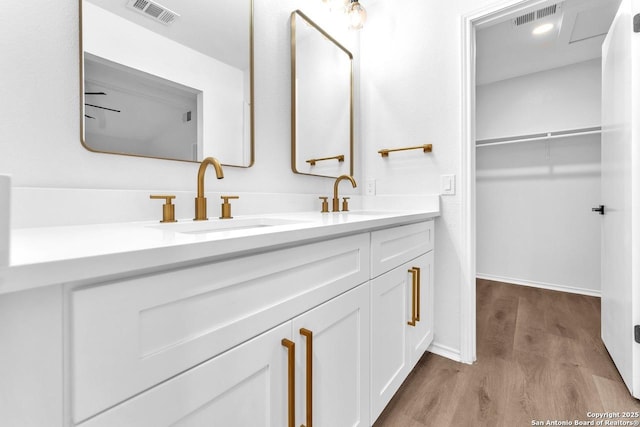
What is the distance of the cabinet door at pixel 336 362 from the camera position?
740mm

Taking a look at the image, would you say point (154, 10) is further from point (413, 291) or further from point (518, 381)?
point (518, 381)

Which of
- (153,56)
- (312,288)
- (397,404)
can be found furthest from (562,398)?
(153,56)

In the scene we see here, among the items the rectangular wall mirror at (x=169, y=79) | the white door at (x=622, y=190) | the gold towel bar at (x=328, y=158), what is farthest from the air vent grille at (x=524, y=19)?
the rectangular wall mirror at (x=169, y=79)

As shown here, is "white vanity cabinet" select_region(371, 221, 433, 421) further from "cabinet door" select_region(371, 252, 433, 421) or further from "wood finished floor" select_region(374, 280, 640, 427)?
"wood finished floor" select_region(374, 280, 640, 427)

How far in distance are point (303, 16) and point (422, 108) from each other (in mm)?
850

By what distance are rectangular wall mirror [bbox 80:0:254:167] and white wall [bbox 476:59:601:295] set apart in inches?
117

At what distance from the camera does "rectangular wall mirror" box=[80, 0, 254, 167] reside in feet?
2.97

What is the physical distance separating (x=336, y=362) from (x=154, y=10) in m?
1.31

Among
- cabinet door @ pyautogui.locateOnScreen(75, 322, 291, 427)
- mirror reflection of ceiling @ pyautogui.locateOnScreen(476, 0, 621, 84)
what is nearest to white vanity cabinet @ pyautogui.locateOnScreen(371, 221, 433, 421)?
cabinet door @ pyautogui.locateOnScreen(75, 322, 291, 427)

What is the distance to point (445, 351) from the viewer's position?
1.70 m

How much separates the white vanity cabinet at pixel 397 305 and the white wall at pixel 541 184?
7.19 ft

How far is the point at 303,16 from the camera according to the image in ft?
5.16

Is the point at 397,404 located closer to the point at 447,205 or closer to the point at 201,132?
the point at 447,205

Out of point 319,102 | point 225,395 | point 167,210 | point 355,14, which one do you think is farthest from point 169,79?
point 355,14
